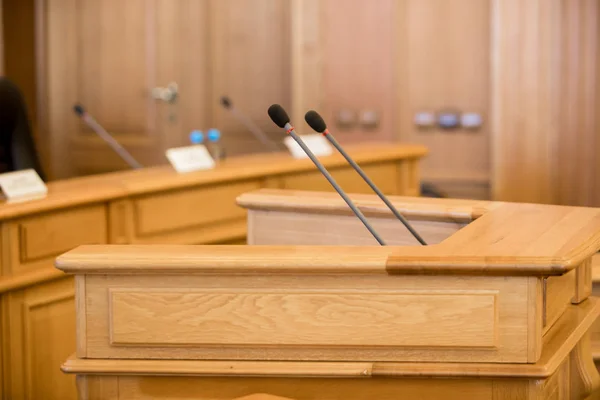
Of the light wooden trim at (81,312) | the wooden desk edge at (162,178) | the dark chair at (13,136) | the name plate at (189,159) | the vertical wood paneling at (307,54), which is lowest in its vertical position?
the light wooden trim at (81,312)

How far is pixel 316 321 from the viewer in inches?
74.8

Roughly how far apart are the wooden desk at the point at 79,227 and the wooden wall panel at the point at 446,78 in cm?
139

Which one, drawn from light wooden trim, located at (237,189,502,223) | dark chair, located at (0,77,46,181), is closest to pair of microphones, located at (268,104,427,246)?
light wooden trim, located at (237,189,502,223)

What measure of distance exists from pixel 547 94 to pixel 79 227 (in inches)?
116

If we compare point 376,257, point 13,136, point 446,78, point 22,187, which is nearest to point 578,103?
point 446,78

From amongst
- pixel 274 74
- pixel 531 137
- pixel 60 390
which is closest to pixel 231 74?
pixel 274 74

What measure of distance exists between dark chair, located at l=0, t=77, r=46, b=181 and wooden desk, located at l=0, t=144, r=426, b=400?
38cm

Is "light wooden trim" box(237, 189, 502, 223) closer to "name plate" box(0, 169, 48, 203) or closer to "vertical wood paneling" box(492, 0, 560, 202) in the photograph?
"name plate" box(0, 169, 48, 203)

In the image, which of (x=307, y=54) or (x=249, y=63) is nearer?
(x=307, y=54)

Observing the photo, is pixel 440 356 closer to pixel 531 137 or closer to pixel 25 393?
pixel 25 393

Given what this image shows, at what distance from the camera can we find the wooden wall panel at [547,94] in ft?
17.3

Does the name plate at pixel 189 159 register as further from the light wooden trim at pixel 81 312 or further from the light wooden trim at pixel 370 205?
the light wooden trim at pixel 81 312

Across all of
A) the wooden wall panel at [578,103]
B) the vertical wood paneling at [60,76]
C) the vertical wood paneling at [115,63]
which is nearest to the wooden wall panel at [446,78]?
the wooden wall panel at [578,103]

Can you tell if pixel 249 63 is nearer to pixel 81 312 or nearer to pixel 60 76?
pixel 60 76
